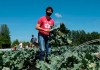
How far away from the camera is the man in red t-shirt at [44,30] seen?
1163 centimetres

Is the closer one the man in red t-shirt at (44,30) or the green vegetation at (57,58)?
the green vegetation at (57,58)

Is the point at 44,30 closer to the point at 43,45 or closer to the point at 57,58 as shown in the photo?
the point at 43,45

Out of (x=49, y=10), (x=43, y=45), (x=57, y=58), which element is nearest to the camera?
(x=57, y=58)

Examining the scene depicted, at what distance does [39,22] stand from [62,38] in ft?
5.03

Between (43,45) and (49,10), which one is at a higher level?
(49,10)

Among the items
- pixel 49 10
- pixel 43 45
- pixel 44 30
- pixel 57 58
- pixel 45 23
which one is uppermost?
pixel 49 10

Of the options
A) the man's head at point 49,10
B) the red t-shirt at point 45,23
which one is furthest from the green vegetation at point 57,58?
the man's head at point 49,10

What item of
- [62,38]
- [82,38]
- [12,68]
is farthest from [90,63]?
[82,38]

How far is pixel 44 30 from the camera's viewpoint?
11602 mm

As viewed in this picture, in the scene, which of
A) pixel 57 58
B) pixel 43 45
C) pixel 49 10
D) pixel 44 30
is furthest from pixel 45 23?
pixel 57 58

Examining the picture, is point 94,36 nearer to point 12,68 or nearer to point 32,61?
point 32,61

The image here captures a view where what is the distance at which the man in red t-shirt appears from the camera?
11633mm

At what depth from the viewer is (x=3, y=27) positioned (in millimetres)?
165625

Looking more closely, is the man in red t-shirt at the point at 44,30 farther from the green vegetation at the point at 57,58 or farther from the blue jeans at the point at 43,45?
the green vegetation at the point at 57,58
